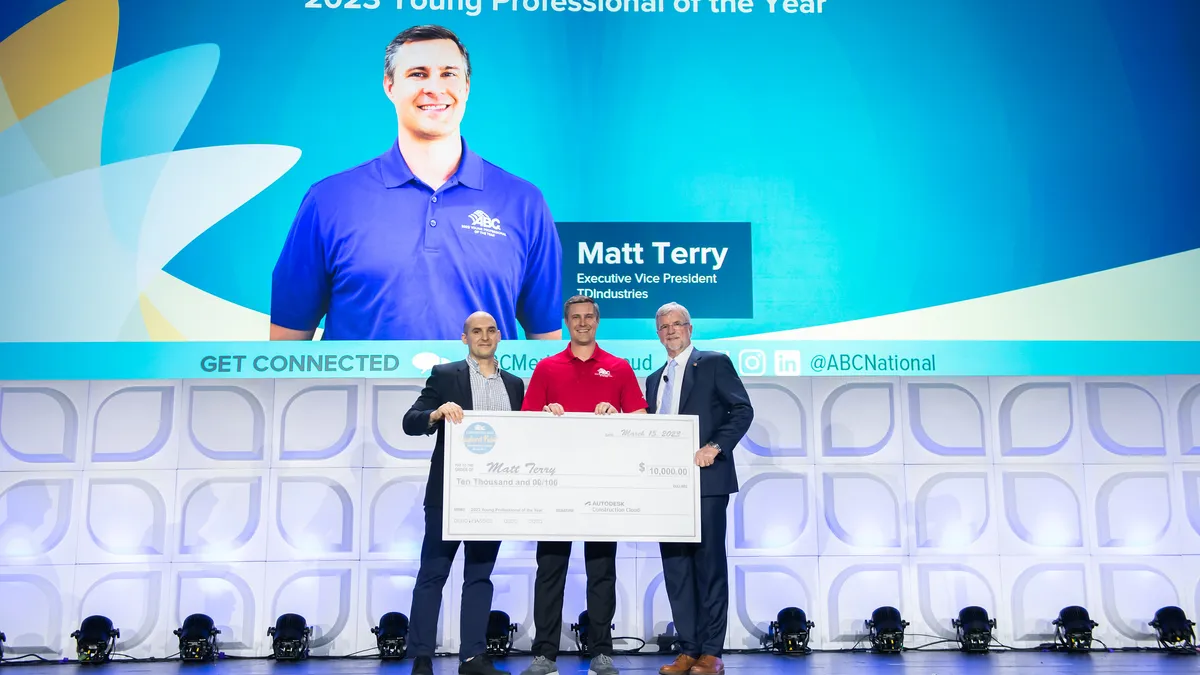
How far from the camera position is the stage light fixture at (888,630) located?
481 centimetres

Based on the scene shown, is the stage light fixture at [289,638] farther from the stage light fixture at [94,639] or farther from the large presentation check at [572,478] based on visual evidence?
the large presentation check at [572,478]

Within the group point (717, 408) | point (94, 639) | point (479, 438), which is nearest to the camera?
point (479, 438)

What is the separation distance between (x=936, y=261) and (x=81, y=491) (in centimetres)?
465


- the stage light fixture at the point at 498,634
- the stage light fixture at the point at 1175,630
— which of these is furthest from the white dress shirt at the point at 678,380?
the stage light fixture at the point at 1175,630

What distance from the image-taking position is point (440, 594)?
362cm

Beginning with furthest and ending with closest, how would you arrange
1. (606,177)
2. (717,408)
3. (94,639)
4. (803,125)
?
(803,125) < (606,177) < (94,639) < (717,408)

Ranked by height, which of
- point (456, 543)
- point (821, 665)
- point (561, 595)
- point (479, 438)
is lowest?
point (821, 665)

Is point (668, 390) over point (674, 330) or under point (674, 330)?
under

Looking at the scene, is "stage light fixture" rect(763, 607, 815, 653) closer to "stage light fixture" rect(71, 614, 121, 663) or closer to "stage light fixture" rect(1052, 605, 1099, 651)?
"stage light fixture" rect(1052, 605, 1099, 651)

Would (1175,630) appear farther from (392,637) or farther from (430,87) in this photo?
(430,87)

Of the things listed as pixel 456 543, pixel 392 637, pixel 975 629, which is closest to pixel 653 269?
pixel 456 543

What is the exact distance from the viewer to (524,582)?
16.6ft

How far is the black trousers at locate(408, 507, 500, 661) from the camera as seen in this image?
3.59m

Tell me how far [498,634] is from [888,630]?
77.9 inches
